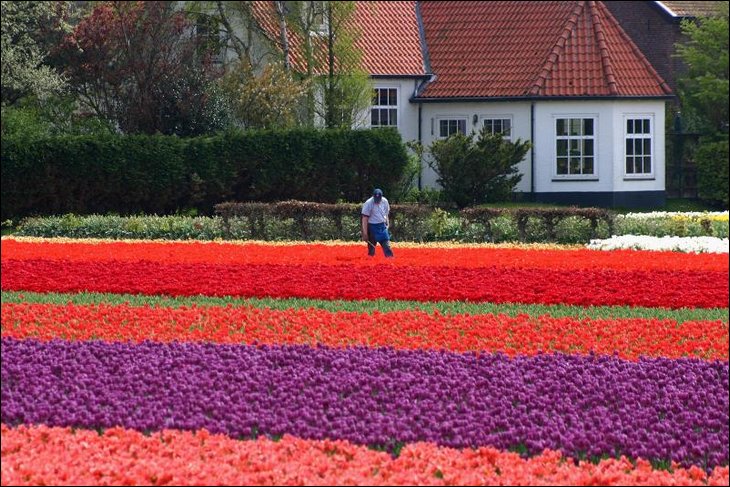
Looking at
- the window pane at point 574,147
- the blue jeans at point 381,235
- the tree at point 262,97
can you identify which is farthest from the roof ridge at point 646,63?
the blue jeans at point 381,235

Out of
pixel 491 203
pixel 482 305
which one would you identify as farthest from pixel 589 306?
pixel 491 203

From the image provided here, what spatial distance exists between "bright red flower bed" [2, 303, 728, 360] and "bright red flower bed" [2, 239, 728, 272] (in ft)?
15.7

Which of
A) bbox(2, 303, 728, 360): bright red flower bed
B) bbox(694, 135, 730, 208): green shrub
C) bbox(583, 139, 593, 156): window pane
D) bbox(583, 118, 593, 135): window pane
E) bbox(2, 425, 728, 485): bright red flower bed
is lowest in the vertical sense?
bbox(2, 425, 728, 485): bright red flower bed

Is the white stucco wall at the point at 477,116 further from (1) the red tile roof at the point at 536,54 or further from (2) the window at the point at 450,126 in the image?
(1) the red tile roof at the point at 536,54

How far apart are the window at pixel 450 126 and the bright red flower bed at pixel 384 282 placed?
879 inches

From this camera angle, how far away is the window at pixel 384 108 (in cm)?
4144

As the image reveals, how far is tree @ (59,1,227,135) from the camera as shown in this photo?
3591 centimetres

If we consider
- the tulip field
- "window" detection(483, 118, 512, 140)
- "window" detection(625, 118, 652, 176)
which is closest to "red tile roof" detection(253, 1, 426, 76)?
"window" detection(483, 118, 512, 140)

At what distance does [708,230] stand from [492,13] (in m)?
20.2

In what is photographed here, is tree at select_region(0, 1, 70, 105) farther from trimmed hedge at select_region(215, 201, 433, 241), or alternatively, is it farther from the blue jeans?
the blue jeans

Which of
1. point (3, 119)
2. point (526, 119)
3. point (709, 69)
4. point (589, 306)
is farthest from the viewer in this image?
point (709, 69)

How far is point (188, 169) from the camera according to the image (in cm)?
3195

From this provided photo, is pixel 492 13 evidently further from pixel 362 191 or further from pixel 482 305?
pixel 482 305

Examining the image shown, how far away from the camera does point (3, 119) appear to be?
34.8 m
